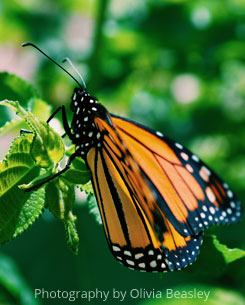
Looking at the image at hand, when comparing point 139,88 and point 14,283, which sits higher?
point 139,88

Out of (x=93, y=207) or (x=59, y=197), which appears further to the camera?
(x=93, y=207)

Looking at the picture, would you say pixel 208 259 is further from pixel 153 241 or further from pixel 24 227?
pixel 24 227

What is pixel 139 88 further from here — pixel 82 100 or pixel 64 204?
pixel 64 204

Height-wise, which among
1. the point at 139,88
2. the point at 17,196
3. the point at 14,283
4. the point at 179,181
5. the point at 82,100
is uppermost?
the point at 139,88

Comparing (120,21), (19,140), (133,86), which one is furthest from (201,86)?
(19,140)

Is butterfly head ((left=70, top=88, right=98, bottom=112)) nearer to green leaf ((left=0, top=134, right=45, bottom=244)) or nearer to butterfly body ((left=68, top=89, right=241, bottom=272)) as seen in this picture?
butterfly body ((left=68, top=89, right=241, bottom=272))

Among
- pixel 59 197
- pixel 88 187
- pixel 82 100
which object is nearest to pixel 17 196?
pixel 59 197

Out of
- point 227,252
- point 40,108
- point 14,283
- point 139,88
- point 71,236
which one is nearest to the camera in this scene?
point 71,236
